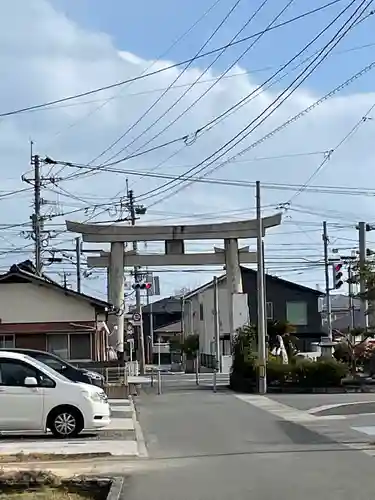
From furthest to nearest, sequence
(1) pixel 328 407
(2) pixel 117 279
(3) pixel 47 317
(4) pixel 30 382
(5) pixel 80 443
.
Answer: (2) pixel 117 279
(3) pixel 47 317
(1) pixel 328 407
(4) pixel 30 382
(5) pixel 80 443

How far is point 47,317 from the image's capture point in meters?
39.0

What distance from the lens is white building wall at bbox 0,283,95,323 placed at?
38.9 meters

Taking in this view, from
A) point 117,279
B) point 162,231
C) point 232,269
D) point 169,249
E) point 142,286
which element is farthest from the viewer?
point 142,286

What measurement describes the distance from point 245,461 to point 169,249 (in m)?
31.8

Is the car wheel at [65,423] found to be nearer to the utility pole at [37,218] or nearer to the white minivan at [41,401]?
the white minivan at [41,401]

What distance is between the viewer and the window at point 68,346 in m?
39.0

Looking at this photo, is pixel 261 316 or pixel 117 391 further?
pixel 261 316

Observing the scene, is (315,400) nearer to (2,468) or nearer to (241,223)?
(241,223)

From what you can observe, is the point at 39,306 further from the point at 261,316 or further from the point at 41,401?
the point at 41,401

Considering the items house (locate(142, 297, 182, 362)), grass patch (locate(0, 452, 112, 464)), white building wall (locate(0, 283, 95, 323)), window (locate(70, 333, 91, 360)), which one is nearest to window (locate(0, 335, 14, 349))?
white building wall (locate(0, 283, 95, 323))

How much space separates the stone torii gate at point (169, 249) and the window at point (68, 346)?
6.77m

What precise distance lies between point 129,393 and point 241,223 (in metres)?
11.6

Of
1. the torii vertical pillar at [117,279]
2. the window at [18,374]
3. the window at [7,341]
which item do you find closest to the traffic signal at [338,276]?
the torii vertical pillar at [117,279]

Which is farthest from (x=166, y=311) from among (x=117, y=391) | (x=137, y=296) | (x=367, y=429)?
(x=367, y=429)
